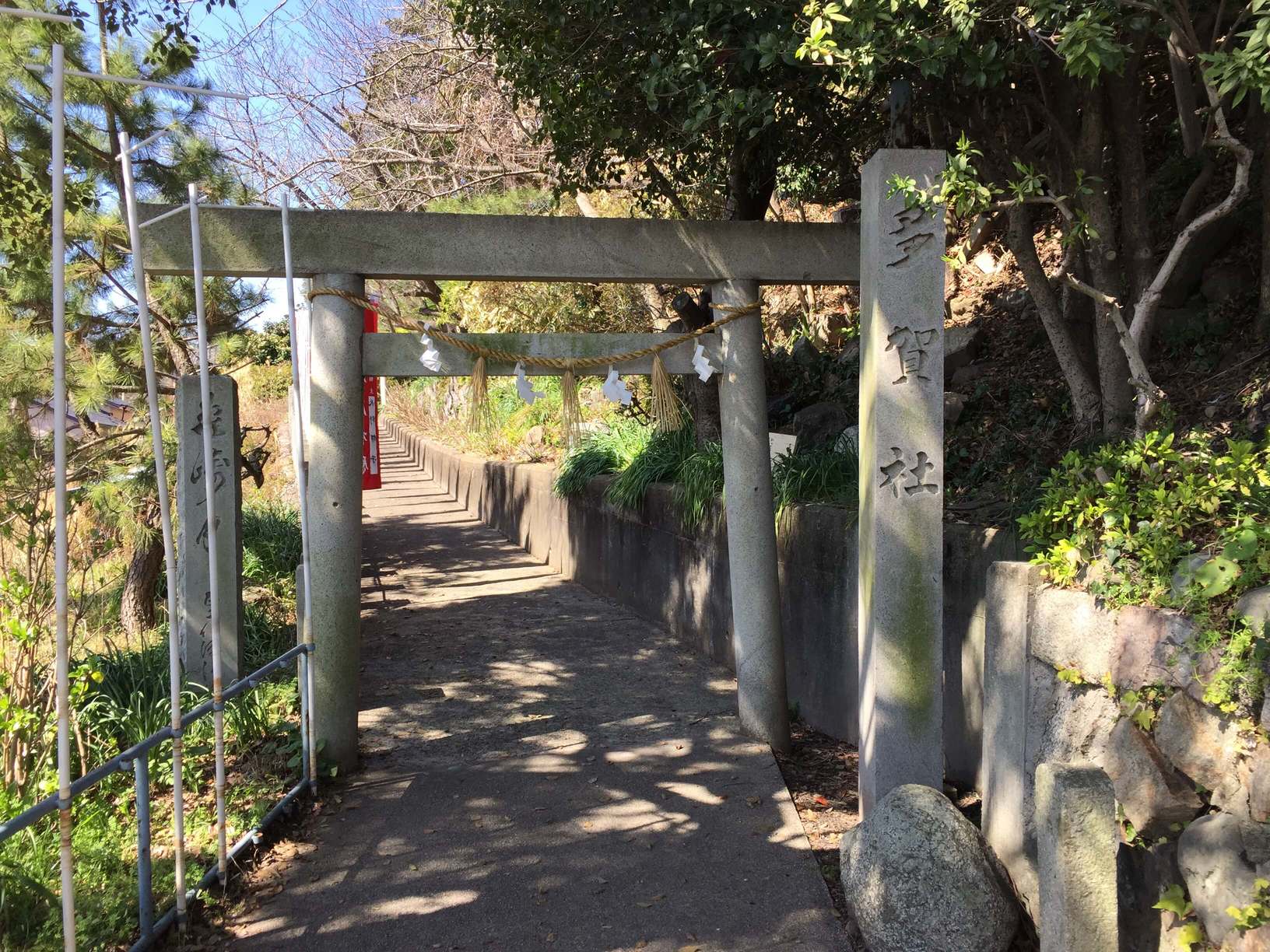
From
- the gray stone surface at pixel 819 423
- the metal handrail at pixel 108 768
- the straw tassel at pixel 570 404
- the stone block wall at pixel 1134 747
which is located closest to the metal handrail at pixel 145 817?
the metal handrail at pixel 108 768

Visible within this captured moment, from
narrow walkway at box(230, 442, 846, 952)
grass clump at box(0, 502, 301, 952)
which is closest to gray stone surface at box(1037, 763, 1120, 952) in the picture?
narrow walkway at box(230, 442, 846, 952)

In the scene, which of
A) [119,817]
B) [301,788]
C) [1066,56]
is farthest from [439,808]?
[1066,56]

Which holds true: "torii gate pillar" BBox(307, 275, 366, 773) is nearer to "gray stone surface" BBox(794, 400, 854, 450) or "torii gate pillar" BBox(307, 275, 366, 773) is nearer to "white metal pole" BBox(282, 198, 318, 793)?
"white metal pole" BBox(282, 198, 318, 793)

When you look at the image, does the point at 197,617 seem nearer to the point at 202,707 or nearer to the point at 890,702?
the point at 202,707

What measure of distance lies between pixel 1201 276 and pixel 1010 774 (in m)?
3.98

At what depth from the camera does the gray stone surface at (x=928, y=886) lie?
11.5ft

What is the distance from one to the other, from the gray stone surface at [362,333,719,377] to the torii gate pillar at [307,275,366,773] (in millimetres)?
143

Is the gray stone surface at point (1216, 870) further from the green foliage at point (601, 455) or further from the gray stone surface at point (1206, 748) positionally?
the green foliage at point (601, 455)

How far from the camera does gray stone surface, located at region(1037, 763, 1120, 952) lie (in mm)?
2826

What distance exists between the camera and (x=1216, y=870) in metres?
2.69

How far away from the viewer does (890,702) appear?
4.41 meters

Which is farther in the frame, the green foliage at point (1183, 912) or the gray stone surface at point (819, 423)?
the gray stone surface at point (819, 423)

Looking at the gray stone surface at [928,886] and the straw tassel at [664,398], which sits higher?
the straw tassel at [664,398]

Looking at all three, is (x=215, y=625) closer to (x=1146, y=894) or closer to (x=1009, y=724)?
(x=1009, y=724)
